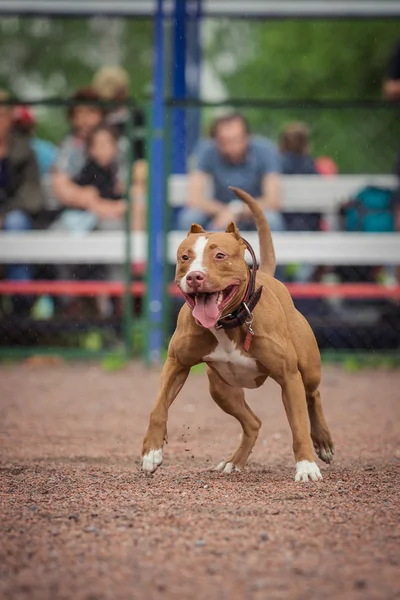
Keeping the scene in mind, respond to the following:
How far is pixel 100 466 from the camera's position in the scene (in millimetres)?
5789

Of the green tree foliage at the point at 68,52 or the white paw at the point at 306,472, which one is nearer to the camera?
the white paw at the point at 306,472

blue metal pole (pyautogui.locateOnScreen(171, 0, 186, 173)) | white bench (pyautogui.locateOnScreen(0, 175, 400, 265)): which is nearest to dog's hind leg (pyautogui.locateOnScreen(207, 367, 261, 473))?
white bench (pyautogui.locateOnScreen(0, 175, 400, 265))

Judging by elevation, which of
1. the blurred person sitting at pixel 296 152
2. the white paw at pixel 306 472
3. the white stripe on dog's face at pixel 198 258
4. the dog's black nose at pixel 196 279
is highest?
the blurred person sitting at pixel 296 152

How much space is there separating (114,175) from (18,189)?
3.07 ft

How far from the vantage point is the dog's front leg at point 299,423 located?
5.21m

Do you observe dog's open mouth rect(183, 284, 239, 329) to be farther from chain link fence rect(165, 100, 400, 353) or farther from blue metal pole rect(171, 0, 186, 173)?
blue metal pole rect(171, 0, 186, 173)

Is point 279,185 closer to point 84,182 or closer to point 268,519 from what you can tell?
point 84,182

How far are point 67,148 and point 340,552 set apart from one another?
787 centimetres

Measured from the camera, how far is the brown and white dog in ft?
16.4

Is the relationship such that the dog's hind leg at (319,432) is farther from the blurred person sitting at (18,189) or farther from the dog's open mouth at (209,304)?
the blurred person sitting at (18,189)

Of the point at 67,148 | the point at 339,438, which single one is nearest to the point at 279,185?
the point at 67,148

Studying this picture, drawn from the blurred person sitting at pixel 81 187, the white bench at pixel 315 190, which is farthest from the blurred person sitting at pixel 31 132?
the white bench at pixel 315 190

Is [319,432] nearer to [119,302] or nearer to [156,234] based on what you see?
[156,234]

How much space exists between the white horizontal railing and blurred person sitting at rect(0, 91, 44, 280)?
0.15 m
